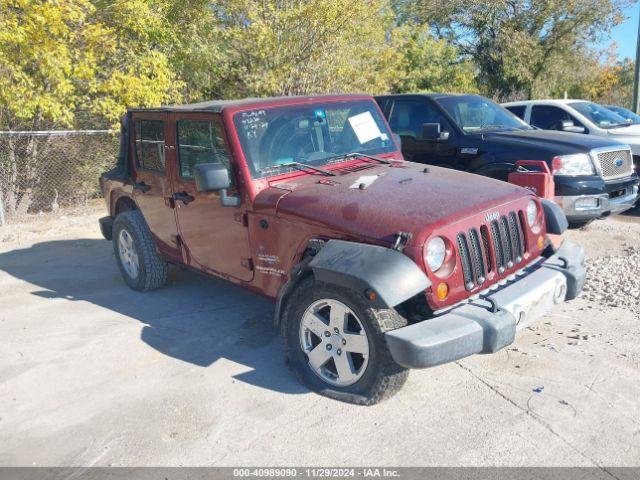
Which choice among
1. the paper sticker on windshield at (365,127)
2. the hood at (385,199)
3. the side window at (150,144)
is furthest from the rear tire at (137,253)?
the paper sticker on windshield at (365,127)

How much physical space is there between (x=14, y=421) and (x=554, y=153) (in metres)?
5.87

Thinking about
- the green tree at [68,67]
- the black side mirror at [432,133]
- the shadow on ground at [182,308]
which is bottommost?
the shadow on ground at [182,308]

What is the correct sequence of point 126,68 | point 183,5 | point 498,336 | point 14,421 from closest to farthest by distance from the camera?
point 498,336
point 14,421
point 126,68
point 183,5

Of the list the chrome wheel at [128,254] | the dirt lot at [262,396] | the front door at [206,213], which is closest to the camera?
the dirt lot at [262,396]

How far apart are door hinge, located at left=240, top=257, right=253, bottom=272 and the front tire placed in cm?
64

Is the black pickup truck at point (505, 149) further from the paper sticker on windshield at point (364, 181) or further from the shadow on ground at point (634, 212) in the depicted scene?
the paper sticker on windshield at point (364, 181)

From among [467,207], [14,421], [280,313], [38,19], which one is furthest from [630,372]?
[38,19]

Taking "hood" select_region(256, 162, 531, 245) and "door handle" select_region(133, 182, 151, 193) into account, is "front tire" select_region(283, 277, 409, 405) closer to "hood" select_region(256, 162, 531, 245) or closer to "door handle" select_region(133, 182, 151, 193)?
"hood" select_region(256, 162, 531, 245)

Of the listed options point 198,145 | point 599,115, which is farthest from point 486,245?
point 599,115

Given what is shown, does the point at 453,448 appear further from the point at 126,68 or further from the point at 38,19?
the point at 126,68

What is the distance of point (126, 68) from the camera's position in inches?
405

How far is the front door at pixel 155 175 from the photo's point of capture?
5129 mm

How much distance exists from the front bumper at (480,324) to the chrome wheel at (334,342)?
1.25 feet

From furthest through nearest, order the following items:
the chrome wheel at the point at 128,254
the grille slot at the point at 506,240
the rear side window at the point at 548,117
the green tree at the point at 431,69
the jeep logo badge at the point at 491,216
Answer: the green tree at the point at 431,69 < the rear side window at the point at 548,117 < the chrome wheel at the point at 128,254 < the grille slot at the point at 506,240 < the jeep logo badge at the point at 491,216
